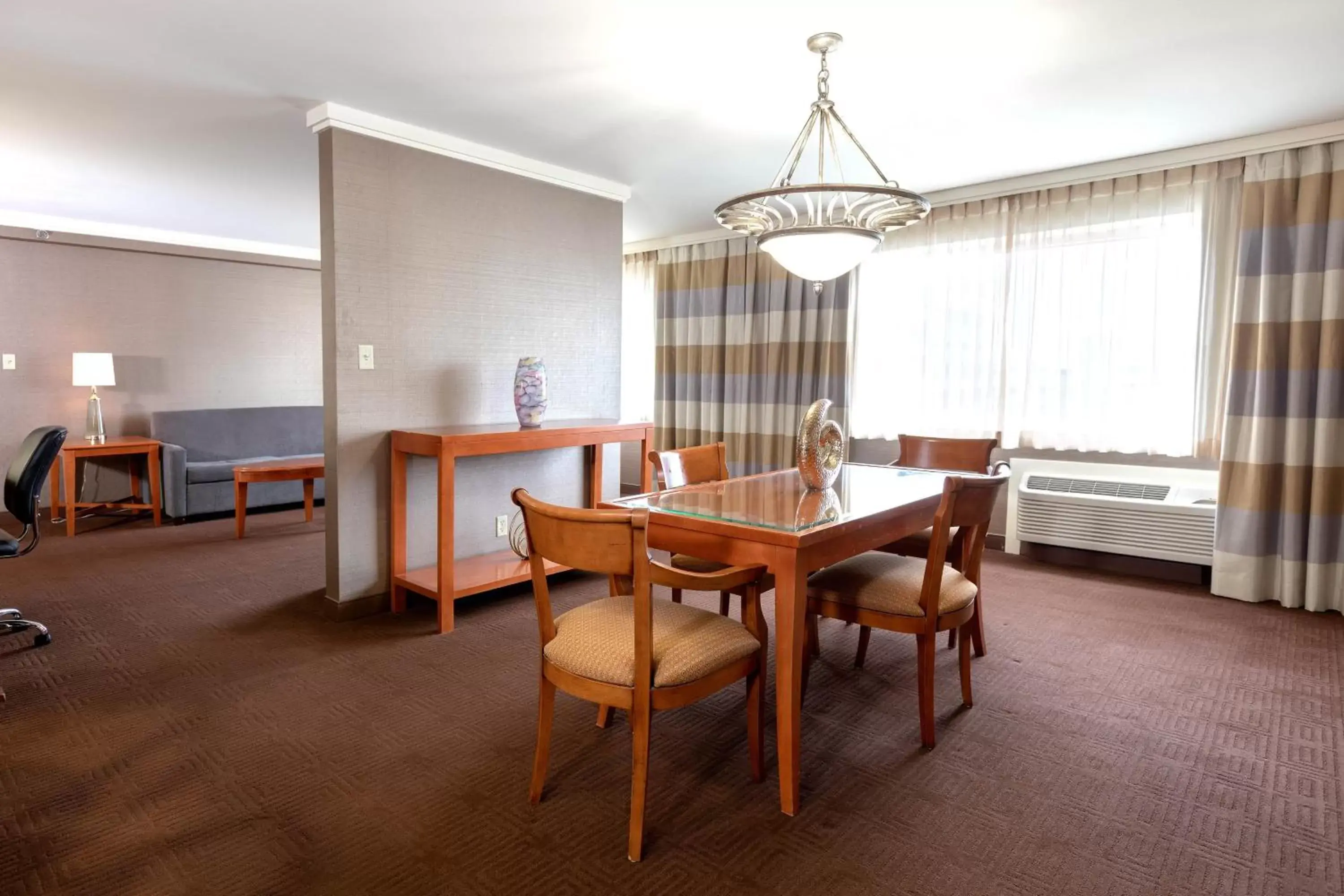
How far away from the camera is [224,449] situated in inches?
237

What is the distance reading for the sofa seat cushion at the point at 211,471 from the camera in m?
5.43

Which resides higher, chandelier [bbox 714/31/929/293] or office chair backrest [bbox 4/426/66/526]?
chandelier [bbox 714/31/929/293]

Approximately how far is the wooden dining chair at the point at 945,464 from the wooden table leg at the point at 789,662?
1044mm

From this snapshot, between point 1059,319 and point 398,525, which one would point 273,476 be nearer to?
point 398,525

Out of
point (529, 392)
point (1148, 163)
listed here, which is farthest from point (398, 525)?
point (1148, 163)

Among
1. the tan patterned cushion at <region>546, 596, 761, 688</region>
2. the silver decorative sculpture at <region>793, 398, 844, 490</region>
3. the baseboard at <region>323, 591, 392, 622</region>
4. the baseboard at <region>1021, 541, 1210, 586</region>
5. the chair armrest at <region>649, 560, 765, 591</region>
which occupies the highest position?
the silver decorative sculpture at <region>793, 398, 844, 490</region>

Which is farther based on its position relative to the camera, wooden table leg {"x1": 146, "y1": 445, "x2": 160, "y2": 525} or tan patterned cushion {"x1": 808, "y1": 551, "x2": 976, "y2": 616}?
wooden table leg {"x1": 146, "y1": 445, "x2": 160, "y2": 525}

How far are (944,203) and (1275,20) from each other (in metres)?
2.23

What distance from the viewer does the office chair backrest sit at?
2918mm

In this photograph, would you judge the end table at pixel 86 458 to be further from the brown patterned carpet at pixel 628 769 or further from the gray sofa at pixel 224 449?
the brown patterned carpet at pixel 628 769

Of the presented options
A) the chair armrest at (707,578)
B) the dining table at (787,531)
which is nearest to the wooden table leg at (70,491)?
the dining table at (787,531)

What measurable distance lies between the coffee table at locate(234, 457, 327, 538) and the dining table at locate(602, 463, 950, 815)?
3320mm

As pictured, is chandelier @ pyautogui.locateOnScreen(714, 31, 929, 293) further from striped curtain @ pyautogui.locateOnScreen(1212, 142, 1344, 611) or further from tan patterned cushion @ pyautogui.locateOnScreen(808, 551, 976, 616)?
striped curtain @ pyautogui.locateOnScreen(1212, 142, 1344, 611)

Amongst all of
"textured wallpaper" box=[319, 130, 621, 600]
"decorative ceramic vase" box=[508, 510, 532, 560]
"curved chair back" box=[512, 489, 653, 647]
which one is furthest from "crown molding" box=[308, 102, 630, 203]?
"curved chair back" box=[512, 489, 653, 647]
